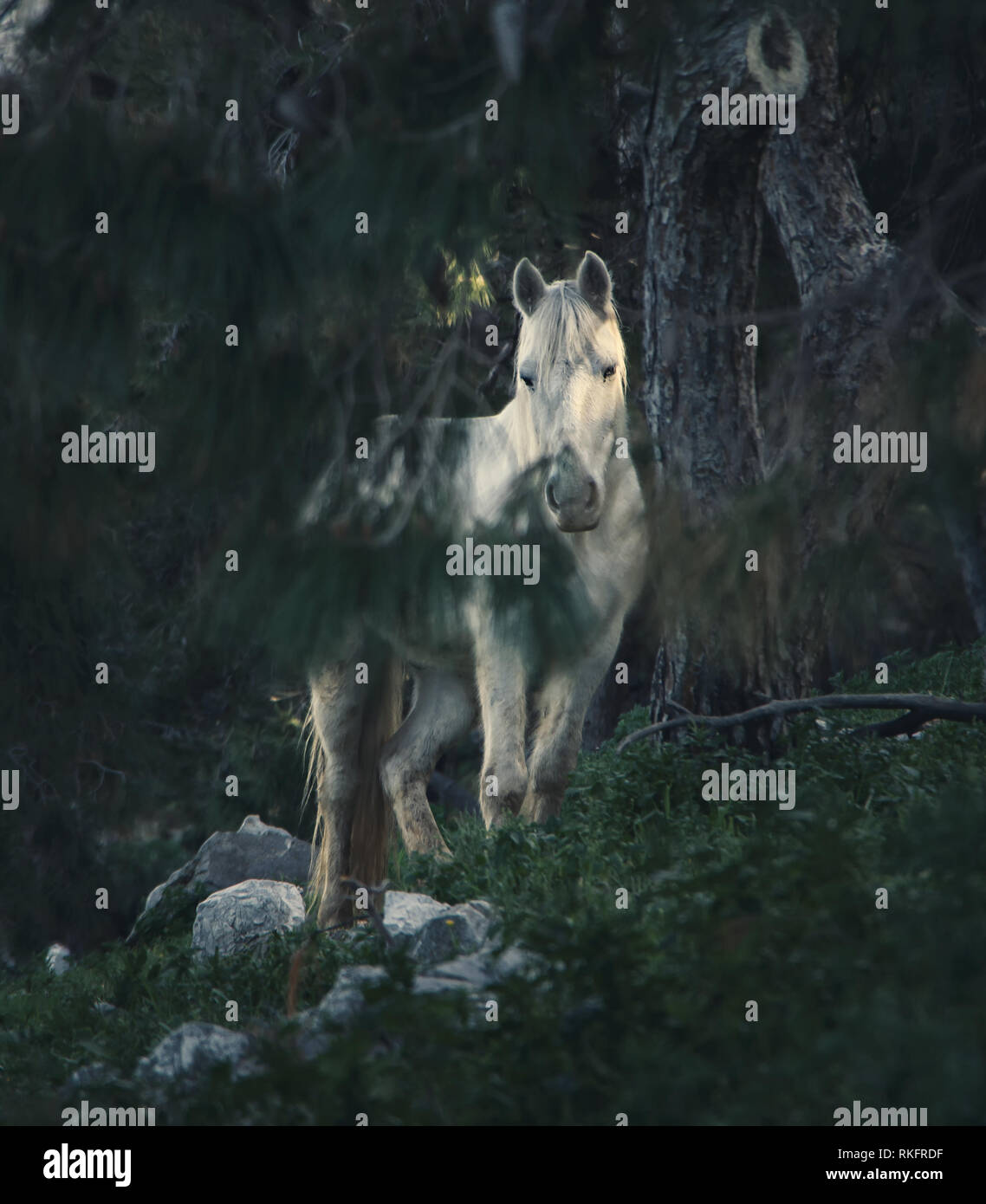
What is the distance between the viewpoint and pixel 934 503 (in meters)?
5.01

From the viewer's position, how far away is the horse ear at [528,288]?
6512 millimetres

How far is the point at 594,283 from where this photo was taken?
21.3 feet

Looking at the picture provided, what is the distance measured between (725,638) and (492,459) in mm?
1582

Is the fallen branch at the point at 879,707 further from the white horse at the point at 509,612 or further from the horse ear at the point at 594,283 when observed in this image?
the horse ear at the point at 594,283

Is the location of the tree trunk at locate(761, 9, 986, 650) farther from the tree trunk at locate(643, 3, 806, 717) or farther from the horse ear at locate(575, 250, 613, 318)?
the horse ear at locate(575, 250, 613, 318)

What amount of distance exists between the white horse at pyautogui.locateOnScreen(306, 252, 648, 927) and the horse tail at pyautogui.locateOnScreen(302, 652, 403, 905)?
1cm

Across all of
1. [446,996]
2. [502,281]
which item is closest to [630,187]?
[502,281]

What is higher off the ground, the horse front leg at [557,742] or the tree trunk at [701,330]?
the tree trunk at [701,330]

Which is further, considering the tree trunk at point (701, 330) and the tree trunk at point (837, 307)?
the tree trunk at point (701, 330)

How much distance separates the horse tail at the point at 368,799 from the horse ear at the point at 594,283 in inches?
90.7

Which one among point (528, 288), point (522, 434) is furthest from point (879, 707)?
point (528, 288)

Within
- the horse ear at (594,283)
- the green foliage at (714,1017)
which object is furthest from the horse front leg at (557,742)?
the green foliage at (714,1017)

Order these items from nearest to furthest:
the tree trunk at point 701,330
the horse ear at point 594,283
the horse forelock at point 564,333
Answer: the horse forelock at point 564,333 → the horse ear at point 594,283 → the tree trunk at point 701,330

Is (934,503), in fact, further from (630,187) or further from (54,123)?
(630,187)
